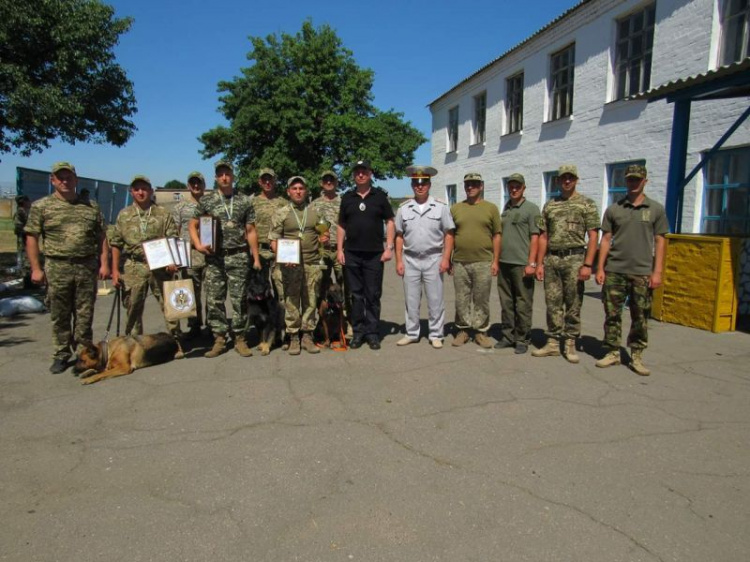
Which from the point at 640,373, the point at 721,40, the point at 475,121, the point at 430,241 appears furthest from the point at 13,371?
the point at 475,121

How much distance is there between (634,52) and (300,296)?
9.89 metres

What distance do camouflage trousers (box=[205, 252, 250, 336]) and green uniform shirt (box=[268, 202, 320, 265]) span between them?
0.44m

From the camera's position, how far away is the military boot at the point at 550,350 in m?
5.45

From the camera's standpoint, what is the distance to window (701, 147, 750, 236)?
828cm

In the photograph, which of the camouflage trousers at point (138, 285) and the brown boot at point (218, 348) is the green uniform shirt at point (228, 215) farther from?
the brown boot at point (218, 348)

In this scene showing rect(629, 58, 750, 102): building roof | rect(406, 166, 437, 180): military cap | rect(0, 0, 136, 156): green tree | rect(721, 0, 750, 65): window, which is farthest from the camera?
rect(0, 0, 136, 156): green tree

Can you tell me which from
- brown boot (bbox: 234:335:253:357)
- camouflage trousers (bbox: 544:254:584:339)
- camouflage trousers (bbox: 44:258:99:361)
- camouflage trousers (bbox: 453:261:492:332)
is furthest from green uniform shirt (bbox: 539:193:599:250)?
camouflage trousers (bbox: 44:258:99:361)

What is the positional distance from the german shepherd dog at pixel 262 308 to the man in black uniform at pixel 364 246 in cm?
89

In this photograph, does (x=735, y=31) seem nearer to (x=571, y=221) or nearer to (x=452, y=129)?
(x=571, y=221)

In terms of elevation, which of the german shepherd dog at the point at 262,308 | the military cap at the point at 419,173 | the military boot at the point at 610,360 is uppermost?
the military cap at the point at 419,173

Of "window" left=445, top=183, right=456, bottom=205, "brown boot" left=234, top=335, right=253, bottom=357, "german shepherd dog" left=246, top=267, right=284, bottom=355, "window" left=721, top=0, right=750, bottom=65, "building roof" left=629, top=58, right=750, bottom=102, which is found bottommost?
"brown boot" left=234, top=335, right=253, bottom=357

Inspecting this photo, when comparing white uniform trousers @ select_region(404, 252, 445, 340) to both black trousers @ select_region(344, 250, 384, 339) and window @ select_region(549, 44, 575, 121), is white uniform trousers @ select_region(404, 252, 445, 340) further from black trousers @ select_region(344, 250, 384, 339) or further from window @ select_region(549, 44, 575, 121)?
window @ select_region(549, 44, 575, 121)

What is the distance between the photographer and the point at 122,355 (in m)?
4.96

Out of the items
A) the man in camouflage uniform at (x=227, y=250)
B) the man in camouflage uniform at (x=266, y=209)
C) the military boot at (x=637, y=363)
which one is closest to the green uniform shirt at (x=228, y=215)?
the man in camouflage uniform at (x=227, y=250)
